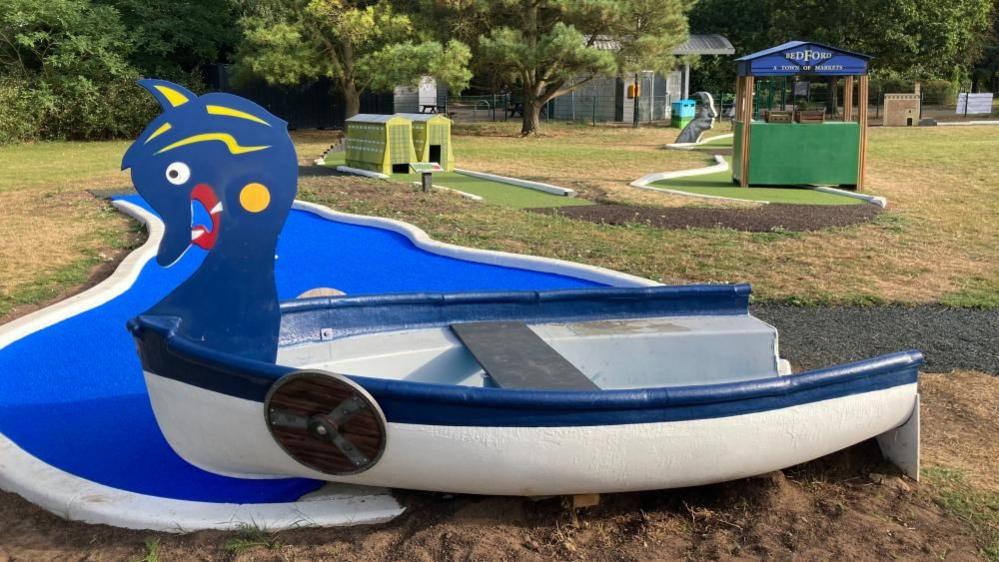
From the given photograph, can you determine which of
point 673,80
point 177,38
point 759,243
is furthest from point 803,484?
point 673,80

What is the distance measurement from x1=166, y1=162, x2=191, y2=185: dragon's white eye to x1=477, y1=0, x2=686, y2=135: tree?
70.3ft

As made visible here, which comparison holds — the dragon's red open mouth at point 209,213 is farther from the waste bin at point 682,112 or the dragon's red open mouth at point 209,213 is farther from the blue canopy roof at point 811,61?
the waste bin at point 682,112

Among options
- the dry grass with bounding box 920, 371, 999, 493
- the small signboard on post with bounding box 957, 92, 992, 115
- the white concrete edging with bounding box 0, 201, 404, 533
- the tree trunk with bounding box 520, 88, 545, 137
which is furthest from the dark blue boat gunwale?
the small signboard on post with bounding box 957, 92, 992, 115

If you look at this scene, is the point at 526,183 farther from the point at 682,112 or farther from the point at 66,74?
the point at 682,112

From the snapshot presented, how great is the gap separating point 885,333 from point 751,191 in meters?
8.56

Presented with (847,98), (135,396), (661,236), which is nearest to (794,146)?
(847,98)

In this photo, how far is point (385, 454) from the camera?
3803 millimetres

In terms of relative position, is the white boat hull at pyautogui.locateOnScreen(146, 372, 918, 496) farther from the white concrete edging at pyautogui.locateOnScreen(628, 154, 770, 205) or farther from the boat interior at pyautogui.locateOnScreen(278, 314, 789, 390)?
the white concrete edging at pyautogui.locateOnScreen(628, 154, 770, 205)

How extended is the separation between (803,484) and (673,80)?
34512 mm

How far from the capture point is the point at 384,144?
54.3 feet

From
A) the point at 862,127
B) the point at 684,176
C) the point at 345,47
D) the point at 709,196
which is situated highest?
the point at 345,47

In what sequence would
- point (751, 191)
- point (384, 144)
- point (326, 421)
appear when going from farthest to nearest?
point (384, 144) → point (751, 191) → point (326, 421)

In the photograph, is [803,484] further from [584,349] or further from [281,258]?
[281,258]

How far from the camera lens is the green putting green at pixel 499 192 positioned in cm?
1359
